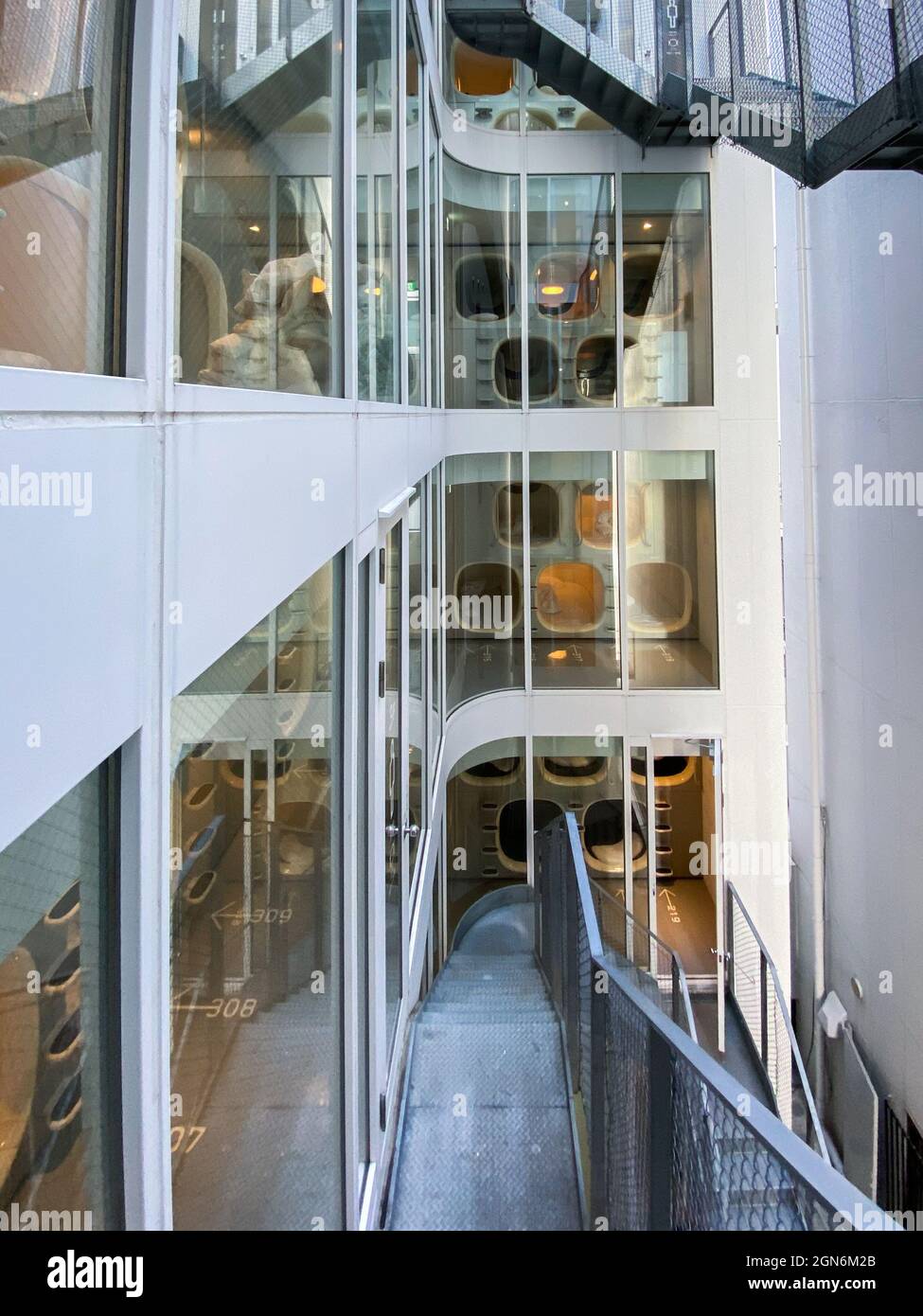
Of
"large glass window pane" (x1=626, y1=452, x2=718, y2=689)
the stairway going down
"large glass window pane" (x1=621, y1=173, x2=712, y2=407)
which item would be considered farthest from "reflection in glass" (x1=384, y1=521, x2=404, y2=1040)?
"large glass window pane" (x1=621, y1=173, x2=712, y2=407)

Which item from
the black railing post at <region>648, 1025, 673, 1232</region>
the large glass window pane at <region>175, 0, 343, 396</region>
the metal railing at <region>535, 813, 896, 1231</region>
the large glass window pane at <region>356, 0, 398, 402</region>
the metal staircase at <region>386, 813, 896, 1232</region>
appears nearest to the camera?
the large glass window pane at <region>175, 0, 343, 396</region>

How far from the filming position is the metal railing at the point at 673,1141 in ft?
5.44

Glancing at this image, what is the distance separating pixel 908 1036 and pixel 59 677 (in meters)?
8.05

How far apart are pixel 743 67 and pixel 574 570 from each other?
177 inches

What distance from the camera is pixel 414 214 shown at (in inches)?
207

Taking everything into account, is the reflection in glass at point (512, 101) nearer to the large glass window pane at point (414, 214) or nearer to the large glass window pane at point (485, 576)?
the large glass window pane at point (485, 576)

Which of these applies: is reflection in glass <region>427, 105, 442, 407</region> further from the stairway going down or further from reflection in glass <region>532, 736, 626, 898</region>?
the stairway going down

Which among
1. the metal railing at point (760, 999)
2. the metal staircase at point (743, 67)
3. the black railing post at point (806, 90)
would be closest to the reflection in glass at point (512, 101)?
the metal staircase at point (743, 67)

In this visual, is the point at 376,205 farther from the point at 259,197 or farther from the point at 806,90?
the point at 806,90

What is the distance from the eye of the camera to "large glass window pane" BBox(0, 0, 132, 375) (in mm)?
777

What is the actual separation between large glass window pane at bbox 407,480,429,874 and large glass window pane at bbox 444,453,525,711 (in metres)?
3.21

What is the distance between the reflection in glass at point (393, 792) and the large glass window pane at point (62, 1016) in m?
2.39
